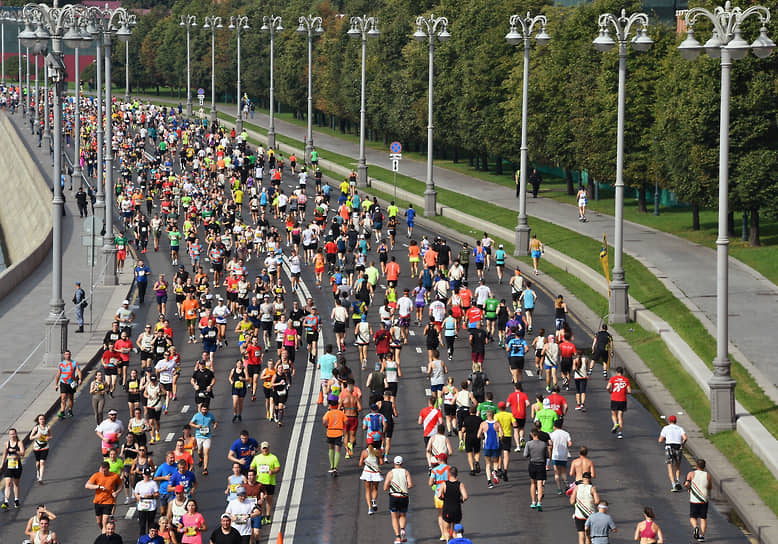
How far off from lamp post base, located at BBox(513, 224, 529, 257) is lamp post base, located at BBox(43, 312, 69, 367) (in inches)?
815

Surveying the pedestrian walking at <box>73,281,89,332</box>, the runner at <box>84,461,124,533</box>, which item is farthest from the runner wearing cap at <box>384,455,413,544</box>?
the pedestrian walking at <box>73,281,89,332</box>

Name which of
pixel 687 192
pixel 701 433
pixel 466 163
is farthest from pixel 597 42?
pixel 466 163

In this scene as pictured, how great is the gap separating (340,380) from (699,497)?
26.1 feet

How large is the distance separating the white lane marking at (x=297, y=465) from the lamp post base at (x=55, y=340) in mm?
6059

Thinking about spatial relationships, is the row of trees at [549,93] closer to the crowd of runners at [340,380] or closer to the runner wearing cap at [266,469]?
the crowd of runners at [340,380]

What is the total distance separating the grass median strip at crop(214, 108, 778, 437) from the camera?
96.8 feet

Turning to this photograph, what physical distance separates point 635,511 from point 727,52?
9.20 metres

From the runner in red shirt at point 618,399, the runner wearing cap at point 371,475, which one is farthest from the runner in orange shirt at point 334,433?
the runner in red shirt at point 618,399

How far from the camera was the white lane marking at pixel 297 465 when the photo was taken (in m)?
21.8

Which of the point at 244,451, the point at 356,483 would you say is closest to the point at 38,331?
the point at 356,483

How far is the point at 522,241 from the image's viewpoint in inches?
1976

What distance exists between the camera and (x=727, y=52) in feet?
85.9

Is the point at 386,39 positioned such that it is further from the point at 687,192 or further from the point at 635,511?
the point at 635,511

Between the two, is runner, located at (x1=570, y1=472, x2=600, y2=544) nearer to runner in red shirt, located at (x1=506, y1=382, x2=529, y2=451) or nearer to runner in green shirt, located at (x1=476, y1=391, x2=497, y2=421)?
runner in green shirt, located at (x1=476, y1=391, x2=497, y2=421)
